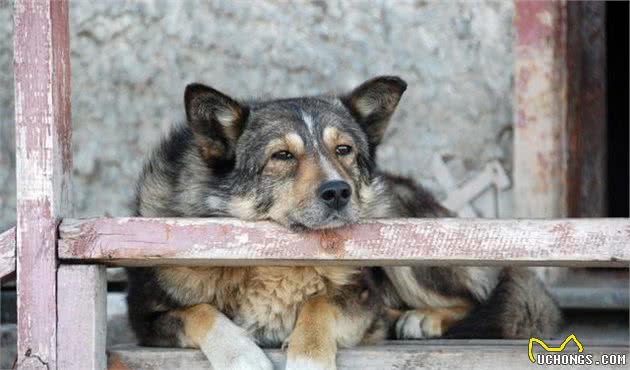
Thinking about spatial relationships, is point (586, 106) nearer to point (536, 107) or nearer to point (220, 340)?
point (536, 107)

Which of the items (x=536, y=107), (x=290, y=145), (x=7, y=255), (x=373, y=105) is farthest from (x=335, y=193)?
(x=536, y=107)

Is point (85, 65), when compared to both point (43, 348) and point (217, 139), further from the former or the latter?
point (43, 348)

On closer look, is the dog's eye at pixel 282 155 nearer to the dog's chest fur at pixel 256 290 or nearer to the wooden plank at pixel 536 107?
Answer: the dog's chest fur at pixel 256 290

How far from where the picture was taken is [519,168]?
666cm

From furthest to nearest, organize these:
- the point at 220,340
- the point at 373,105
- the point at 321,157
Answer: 1. the point at 373,105
2. the point at 321,157
3. the point at 220,340

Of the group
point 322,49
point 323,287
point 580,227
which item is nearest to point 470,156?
point 322,49

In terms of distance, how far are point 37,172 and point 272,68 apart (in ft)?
8.91

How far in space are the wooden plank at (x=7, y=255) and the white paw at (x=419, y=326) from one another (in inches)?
71.8

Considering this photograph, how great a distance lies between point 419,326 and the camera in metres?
5.44

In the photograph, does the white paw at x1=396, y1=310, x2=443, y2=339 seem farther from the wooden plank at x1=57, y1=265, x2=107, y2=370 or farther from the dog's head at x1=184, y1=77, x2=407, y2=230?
the wooden plank at x1=57, y1=265, x2=107, y2=370

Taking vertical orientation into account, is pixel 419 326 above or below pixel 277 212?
below

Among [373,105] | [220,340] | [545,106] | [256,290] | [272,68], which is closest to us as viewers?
[220,340]

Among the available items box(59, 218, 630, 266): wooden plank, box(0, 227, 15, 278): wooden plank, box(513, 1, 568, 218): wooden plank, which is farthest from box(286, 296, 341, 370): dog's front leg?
box(513, 1, 568, 218): wooden plank

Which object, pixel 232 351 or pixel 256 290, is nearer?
pixel 232 351
